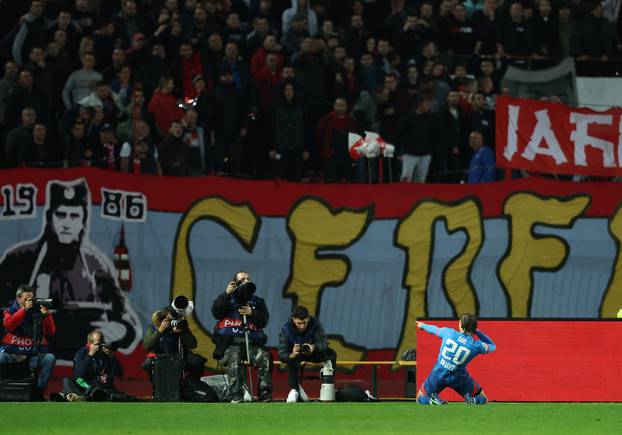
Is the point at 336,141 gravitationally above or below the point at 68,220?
above

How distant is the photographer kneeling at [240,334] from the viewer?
2158 cm

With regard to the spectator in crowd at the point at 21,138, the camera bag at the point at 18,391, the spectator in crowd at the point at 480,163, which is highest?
the spectator in crowd at the point at 21,138

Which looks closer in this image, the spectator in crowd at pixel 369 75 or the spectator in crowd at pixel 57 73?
the spectator in crowd at pixel 57 73

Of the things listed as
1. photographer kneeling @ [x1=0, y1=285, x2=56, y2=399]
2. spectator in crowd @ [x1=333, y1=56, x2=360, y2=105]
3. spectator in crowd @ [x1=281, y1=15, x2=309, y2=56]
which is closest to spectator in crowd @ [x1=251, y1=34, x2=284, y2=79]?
spectator in crowd @ [x1=281, y1=15, x2=309, y2=56]

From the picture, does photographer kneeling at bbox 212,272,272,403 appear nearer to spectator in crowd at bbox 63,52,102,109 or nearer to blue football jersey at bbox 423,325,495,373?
blue football jersey at bbox 423,325,495,373

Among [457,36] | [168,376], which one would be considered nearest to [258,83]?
[457,36]

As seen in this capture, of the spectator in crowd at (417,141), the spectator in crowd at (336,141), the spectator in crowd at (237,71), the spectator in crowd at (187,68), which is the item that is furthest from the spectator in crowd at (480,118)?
the spectator in crowd at (187,68)

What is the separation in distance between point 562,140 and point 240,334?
673cm

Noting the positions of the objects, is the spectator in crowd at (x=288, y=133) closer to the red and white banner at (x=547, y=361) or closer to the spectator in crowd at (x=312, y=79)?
the spectator in crowd at (x=312, y=79)

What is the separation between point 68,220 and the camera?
2533cm

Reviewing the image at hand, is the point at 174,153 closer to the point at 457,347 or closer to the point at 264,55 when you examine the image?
the point at 264,55

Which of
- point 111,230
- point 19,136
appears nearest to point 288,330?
point 111,230

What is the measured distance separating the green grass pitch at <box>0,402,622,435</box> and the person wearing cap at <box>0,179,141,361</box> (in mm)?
4983

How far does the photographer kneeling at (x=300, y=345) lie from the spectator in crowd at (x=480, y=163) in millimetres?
5313
